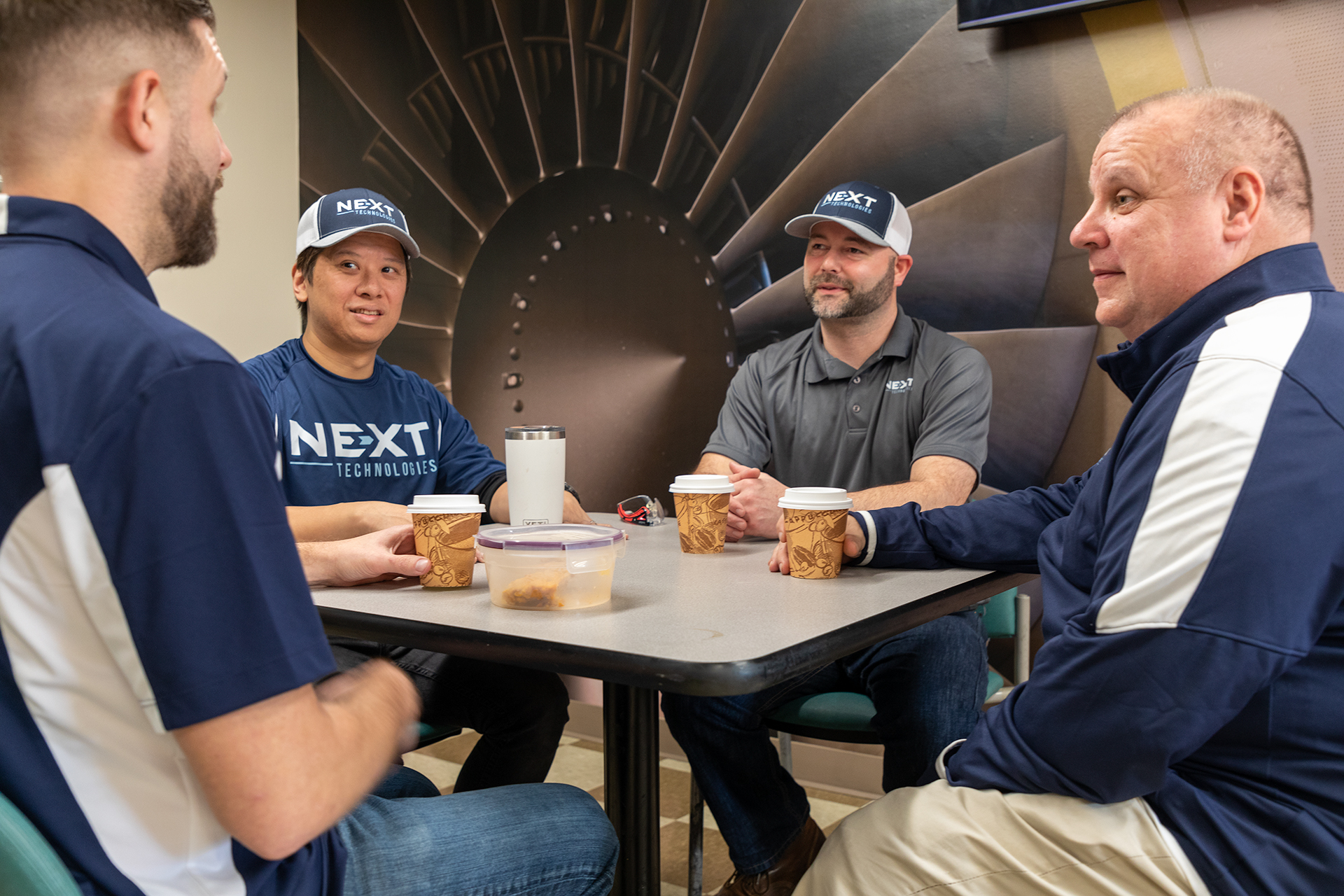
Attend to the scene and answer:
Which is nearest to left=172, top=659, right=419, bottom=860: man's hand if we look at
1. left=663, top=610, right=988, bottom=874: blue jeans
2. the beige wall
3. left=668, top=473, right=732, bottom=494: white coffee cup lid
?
left=668, top=473, right=732, bottom=494: white coffee cup lid

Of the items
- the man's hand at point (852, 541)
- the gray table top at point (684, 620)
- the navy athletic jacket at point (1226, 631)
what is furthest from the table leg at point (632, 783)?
the navy athletic jacket at point (1226, 631)

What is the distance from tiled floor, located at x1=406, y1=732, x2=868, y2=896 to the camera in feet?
7.95

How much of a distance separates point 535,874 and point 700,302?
2.45 meters

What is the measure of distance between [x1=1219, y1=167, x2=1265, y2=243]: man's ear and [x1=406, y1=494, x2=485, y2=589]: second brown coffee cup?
1.08 meters

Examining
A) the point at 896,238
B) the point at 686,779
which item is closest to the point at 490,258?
the point at 896,238

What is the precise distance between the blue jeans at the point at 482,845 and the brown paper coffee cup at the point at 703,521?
634 millimetres

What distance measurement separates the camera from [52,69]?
781 millimetres

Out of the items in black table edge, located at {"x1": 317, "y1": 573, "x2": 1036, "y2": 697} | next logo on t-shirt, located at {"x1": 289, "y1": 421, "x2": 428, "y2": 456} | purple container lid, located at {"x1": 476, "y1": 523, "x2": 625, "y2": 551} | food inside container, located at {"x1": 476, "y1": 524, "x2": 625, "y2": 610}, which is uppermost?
next logo on t-shirt, located at {"x1": 289, "y1": 421, "x2": 428, "y2": 456}

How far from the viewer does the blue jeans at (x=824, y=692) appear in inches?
69.3

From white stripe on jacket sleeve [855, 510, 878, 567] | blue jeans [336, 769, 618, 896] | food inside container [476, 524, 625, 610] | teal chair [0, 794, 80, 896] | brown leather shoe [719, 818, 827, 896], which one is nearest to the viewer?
teal chair [0, 794, 80, 896]

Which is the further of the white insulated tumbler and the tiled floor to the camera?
the tiled floor

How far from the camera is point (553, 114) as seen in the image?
358 cm

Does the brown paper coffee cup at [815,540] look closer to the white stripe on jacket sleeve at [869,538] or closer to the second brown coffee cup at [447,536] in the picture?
the white stripe on jacket sleeve at [869,538]

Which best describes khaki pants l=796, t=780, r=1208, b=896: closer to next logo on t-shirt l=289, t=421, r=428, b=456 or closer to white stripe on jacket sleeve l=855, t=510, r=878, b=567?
white stripe on jacket sleeve l=855, t=510, r=878, b=567
